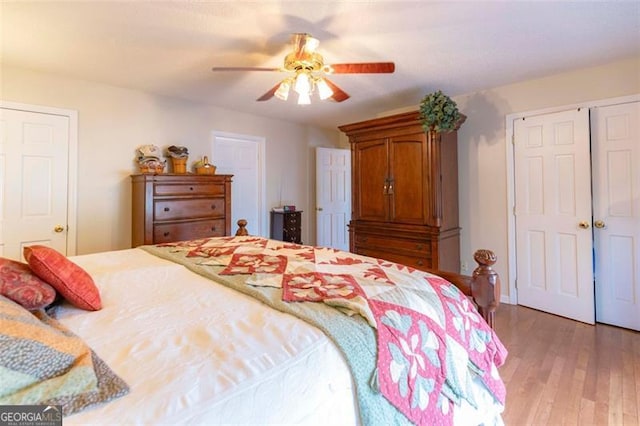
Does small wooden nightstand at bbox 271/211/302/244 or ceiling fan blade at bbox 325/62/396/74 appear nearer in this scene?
ceiling fan blade at bbox 325/62/396/74

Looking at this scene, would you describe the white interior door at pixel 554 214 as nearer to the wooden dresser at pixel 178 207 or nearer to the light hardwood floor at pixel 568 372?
the light hardwood floor at pixel 568 372

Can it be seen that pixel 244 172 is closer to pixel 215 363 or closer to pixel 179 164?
pixel 179 164

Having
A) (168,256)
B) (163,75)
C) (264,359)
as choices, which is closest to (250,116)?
(163,75)

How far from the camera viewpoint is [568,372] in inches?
80.4

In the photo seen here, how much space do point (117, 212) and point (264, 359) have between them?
10.6ft

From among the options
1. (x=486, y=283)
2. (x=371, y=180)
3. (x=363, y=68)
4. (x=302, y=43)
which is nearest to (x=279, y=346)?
(x=486, y=283)

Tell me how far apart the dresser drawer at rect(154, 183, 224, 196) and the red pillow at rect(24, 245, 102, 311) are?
2051 millimetres

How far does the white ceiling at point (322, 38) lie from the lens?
6.25ft

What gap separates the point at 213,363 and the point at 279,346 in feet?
0.53

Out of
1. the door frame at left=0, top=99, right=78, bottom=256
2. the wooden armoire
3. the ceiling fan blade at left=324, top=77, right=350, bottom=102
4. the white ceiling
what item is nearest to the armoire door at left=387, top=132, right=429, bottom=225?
the wooden armoire

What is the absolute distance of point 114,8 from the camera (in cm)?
189

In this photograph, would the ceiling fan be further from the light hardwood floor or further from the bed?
the light hardwood floor

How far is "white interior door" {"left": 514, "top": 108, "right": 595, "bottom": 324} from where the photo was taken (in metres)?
2.85

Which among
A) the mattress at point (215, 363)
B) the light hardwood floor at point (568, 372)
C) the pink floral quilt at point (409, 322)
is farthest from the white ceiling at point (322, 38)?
the light hardwood floor at point (568, 372)
